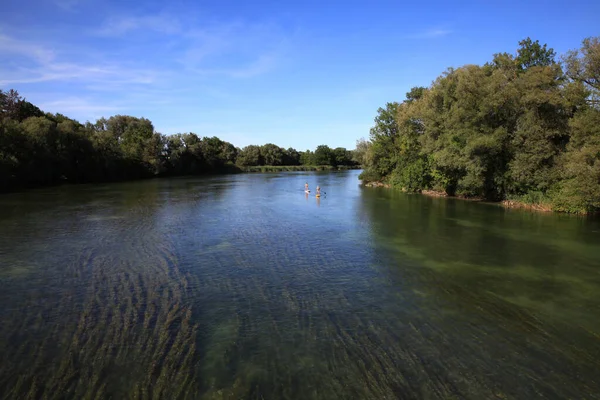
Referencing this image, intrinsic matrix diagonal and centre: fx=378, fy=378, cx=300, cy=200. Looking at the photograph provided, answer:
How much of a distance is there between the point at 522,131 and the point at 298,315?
2894cm

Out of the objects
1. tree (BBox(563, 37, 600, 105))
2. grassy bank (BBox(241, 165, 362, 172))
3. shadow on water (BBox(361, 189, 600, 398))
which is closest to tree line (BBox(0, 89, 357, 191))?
grassy bank (BBox(241, 165, 362, 172))

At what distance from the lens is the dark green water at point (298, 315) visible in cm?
735

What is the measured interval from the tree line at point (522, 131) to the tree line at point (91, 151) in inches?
2112

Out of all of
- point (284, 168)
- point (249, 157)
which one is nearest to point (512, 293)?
point (284, 168)

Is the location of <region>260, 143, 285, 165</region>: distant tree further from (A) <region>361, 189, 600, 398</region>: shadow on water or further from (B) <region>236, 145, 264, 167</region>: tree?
(A) <region>361, 189, 600, 398</region>: shadow on water

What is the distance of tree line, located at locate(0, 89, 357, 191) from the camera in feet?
173

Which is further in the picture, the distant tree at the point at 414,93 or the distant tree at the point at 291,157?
the distant tree at the point at 291,157

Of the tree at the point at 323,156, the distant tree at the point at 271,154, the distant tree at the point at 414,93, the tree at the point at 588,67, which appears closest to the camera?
the tree at the point at 588,67

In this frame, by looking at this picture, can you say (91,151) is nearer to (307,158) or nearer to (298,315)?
(298,315)

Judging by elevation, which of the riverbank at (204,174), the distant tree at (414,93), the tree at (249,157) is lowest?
the riverbank at (204,174)

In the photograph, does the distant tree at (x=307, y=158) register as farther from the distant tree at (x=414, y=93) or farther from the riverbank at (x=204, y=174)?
the distant tree at (x=414, y=93)

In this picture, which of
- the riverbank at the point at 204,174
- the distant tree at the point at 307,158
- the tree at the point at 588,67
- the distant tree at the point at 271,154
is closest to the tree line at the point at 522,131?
the tree at the point at 588,67

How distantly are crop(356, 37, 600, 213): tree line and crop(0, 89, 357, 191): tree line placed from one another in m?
53.6

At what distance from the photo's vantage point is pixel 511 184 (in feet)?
113
